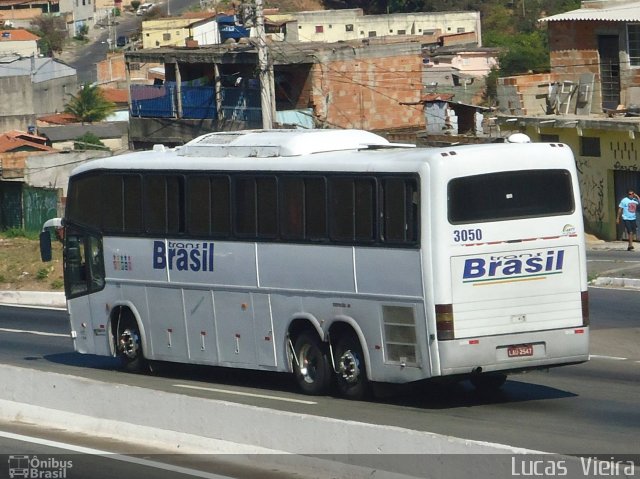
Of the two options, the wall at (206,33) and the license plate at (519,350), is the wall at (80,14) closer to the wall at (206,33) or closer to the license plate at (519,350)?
the wall at (206,33)

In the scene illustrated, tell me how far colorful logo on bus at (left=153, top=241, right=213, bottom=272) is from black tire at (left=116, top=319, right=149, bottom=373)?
131cm

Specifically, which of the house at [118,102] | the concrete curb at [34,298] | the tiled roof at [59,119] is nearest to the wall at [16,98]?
the tiled roof at [59,119]

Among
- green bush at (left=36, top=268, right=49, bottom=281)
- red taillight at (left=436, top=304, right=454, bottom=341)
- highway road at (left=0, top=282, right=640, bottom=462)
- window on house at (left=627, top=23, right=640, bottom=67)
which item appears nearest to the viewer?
highway road at (left=0, top=282, right=640, bottom=462)

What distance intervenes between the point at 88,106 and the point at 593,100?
51709mm

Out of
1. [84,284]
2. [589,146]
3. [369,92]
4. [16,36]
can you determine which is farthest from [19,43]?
[84,284]

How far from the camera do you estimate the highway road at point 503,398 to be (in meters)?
12.8

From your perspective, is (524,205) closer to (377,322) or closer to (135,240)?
(377,322)

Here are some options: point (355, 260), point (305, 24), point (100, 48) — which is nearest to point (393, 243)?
point (355, 260)

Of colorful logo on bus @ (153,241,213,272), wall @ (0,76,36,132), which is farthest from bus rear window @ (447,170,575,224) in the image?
wall @ (0,76,36,132)

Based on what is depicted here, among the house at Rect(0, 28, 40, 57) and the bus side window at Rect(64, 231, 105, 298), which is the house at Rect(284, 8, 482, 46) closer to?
the house at Rect(0, 28, 40, 57)

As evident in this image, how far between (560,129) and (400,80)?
1532 cm

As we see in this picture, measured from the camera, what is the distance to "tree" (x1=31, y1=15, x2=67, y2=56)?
140750 millimetres

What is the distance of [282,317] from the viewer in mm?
16234

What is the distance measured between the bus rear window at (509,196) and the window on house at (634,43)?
29145 mm
